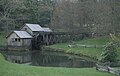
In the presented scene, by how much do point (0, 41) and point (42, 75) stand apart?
4118 cm

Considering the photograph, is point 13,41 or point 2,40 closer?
point 13,41

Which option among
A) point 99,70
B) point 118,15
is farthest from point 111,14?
point 99,70

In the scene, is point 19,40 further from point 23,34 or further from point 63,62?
point 63,62

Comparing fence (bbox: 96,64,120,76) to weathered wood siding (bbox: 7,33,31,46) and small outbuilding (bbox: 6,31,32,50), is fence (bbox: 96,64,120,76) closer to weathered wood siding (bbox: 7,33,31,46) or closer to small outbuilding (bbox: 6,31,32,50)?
small outbuilding (bbox: 6,31,32,50)

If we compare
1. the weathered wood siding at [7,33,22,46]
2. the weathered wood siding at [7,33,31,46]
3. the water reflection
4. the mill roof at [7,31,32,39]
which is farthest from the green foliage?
the weathered wood siding at [7,33,22,46]

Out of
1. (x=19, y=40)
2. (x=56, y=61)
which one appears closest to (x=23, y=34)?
(x=19, y=40)

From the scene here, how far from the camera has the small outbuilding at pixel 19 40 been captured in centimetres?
5360

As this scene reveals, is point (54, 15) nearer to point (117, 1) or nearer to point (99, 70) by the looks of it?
point (117, 1)

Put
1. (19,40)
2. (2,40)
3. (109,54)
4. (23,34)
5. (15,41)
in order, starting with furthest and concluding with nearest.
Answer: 1. (2,40)
2. (23,34)
3. (15,41)
4. (19,40)
5. (109,54)

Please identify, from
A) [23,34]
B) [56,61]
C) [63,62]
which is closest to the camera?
→ [63,62]

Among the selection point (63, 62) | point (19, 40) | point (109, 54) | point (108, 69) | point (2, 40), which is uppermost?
point (109, 54)

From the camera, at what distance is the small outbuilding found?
5360cm

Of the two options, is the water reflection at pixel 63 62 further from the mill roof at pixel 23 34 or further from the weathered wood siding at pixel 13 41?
the weathered wood siding at pixel 13 41

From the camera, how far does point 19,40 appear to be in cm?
5469
